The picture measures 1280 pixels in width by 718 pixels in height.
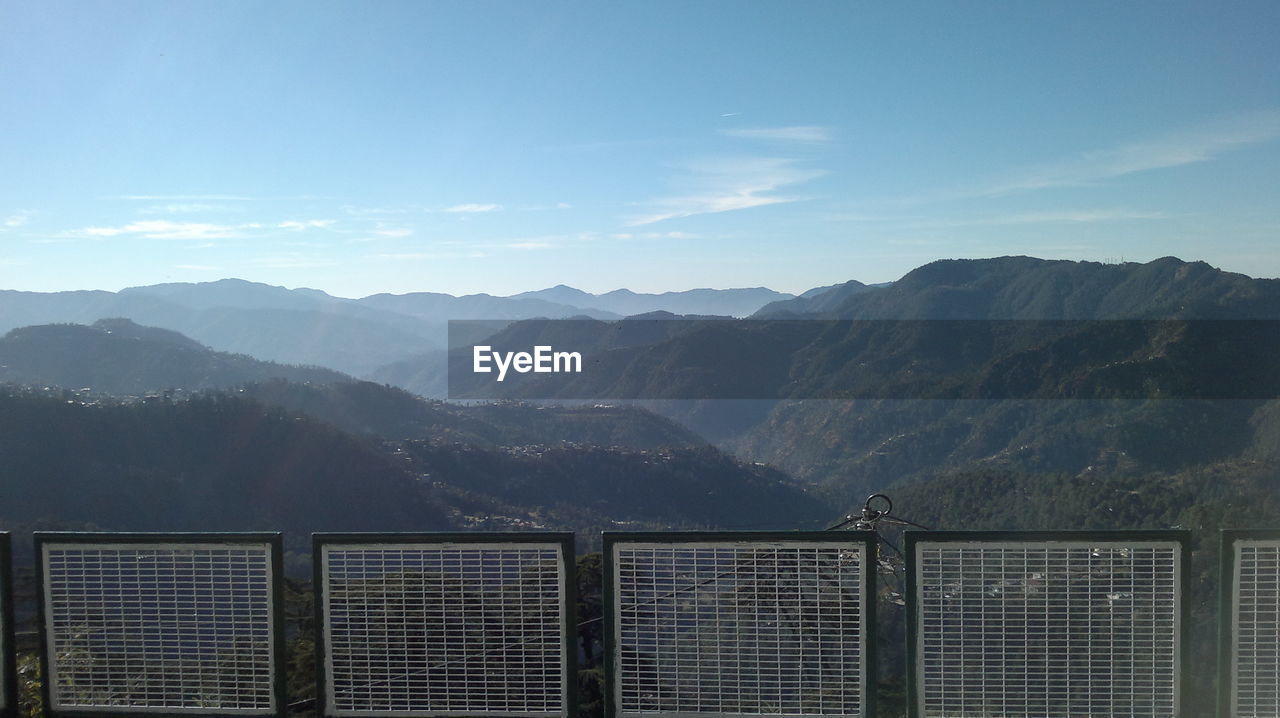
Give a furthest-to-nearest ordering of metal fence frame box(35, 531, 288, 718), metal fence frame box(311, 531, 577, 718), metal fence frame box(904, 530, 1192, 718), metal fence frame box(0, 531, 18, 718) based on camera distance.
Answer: metal fence frame box(0, 531, 18, 718), metal fence frame box(35, 531, 288, 718), metal fence frame box(311, 531, 577, 718), metal fence frame box(904, 530, 1192, 718)

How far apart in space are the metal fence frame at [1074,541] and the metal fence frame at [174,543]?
3.57m

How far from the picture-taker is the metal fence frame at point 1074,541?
457cm

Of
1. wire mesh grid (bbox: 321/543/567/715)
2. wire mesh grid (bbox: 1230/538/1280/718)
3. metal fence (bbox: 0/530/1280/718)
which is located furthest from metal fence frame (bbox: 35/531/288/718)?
wire mesh grid (bbox: 1230/538/1280/718)

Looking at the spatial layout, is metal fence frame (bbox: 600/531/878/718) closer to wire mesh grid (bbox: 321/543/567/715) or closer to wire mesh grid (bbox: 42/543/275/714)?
wire mesh grid (bbox: 321/543/567/715)

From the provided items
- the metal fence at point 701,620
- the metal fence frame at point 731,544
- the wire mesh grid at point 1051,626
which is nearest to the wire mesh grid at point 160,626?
the metal fence at point 701,620

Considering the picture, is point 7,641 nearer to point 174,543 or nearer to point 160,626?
point 160,626

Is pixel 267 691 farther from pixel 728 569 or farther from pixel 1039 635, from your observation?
pixel 1039 635

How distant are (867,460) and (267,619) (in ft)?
319

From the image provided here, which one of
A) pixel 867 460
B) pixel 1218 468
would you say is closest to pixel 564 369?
pixel 867 460

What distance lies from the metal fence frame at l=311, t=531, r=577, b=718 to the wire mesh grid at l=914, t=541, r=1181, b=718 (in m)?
1.94

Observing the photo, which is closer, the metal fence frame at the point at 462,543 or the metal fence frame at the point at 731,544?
the metal fence frame at the point at 731,544

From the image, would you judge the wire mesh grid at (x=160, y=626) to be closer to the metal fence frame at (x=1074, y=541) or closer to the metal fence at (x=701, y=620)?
the metal fence at (x=701, y=620)

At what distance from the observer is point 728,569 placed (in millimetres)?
4652

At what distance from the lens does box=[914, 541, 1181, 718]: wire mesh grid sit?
4.61 metres
